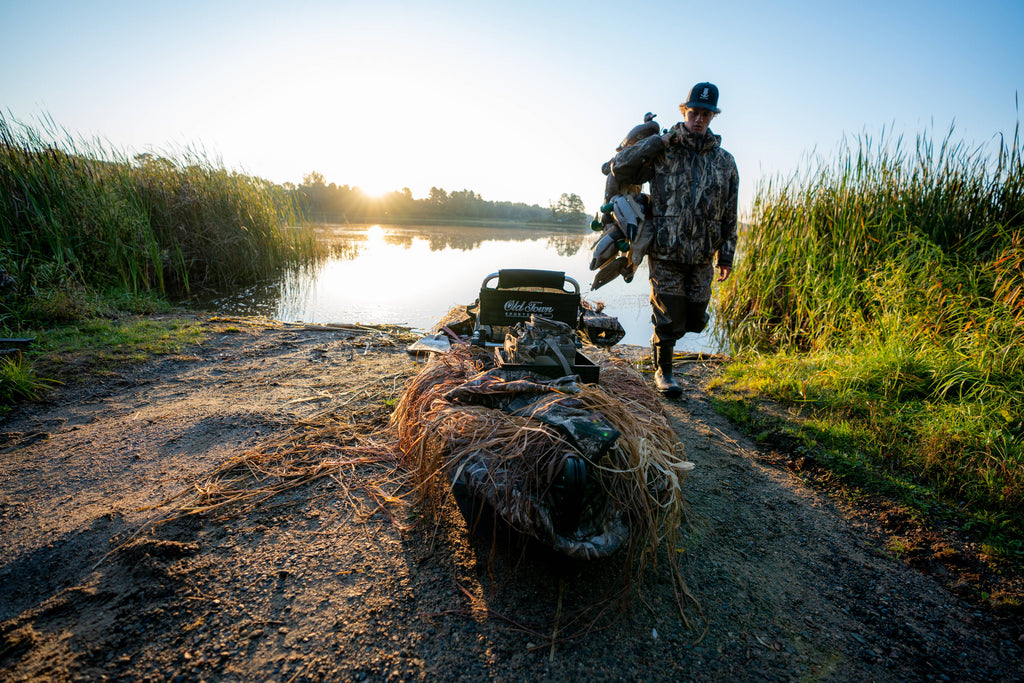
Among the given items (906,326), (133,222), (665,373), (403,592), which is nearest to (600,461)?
(403,592)

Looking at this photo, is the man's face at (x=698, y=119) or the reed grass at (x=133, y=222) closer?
the man's face at (x=698, y=119)

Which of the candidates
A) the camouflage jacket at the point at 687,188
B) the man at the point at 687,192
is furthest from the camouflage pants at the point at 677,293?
the camouflage jacket at the point at 687,188

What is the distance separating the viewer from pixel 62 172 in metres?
6.24

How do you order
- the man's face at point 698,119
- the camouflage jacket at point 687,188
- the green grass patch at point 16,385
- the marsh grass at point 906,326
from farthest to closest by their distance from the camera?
1. the camouflage jacket at point 687,188
2. the man's face at point 698,119
3. the green grass patch at point 16,385
4. the marsh grass at point 906,326

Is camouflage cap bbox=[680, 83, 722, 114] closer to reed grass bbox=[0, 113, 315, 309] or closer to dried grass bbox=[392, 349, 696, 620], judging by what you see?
dried grass bbox=[392, 349, 696, 620]

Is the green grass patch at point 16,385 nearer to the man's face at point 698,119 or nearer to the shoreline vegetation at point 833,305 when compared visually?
the shoreline vegetation at point 833,305

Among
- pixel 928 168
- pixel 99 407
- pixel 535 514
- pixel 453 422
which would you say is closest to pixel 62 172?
pixel 99 407

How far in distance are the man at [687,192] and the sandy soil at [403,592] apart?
190 centimetres

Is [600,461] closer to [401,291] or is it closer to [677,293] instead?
[677,293]

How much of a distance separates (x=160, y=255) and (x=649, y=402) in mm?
9389

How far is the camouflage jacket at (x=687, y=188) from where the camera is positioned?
374cm

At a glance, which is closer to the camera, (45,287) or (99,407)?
(99,407)

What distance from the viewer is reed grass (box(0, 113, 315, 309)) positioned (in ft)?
18.8

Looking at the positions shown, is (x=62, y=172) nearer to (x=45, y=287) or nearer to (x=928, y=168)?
(x=45, y=287)
